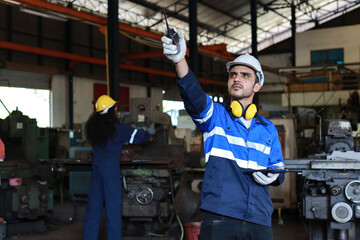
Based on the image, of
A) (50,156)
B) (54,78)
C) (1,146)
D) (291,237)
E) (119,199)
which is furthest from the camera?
(54,78)

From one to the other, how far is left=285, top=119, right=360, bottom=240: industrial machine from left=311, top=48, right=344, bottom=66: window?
12170 millimetres

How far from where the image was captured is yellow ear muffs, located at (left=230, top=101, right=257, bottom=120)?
187 centimetres

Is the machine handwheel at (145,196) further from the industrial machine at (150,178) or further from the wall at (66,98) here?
the wall at (66,98)

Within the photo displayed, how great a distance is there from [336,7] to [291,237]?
15117 mm

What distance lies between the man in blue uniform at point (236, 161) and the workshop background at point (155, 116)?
23 cm

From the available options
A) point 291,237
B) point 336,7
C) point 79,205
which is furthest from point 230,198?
point 336,7

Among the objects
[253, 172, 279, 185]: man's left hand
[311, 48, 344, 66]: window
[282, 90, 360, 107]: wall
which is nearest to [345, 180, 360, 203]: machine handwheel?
[253, 172, 279, 185]: man's left hand

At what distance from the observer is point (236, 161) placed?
1860mm

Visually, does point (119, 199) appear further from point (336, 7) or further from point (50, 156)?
point (336, 7)

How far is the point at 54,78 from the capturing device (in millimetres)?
13055

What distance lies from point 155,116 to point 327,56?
1206 cm

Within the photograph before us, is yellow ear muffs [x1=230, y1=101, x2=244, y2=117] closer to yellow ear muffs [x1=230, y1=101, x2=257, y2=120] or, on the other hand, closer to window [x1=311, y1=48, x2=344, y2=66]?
yellow ear muffs [x1=230, y1=101, x2=257, y2=120]

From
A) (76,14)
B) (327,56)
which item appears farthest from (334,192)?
(327,56)

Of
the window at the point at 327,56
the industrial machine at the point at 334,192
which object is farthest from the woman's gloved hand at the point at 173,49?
the window at the point at 327,56
